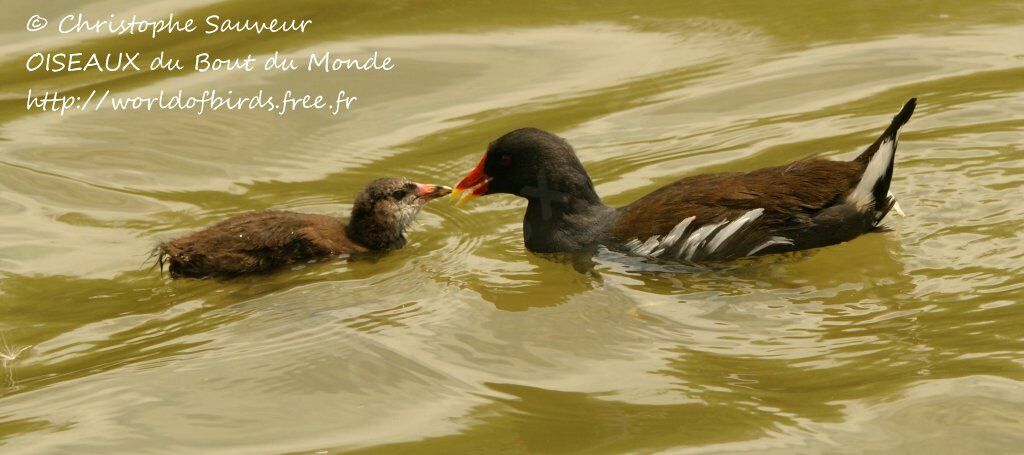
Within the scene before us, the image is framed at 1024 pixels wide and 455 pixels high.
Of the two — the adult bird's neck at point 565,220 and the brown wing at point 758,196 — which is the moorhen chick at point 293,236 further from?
the brown wing at point 758,196

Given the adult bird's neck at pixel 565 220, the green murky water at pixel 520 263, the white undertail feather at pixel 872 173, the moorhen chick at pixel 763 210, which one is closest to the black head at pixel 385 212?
the green murky water at pixel 520 263

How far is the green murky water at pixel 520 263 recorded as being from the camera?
207 inches

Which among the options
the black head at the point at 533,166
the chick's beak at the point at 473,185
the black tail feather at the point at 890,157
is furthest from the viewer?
the chick's beak at the point at 473,185

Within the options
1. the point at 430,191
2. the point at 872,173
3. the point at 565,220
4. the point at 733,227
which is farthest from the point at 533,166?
the point at 872,173

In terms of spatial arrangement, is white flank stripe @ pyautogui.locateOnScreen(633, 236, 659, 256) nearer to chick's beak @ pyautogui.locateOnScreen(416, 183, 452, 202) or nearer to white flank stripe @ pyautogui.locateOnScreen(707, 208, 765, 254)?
white flank stripe @ pyautogui.locateOnScreen(707, 208, 765, 254)

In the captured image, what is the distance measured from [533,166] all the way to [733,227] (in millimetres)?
1182

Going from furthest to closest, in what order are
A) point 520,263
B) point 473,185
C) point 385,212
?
point 473,185 → point 385,212 → point 520,263

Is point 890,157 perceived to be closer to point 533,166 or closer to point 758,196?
point 758,196

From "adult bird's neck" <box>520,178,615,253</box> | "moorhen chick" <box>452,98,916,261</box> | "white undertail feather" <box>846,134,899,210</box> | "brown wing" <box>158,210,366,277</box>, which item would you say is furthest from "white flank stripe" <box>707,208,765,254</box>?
"brown wing" <box>158,210,366,277</box>

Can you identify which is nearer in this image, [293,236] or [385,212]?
[293,236]

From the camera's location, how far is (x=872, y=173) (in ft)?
21.8

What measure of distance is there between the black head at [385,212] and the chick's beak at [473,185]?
0.63 ft

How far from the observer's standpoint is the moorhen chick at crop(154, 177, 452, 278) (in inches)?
276

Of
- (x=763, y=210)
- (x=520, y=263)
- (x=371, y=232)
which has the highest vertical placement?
(x=371, y=232)
